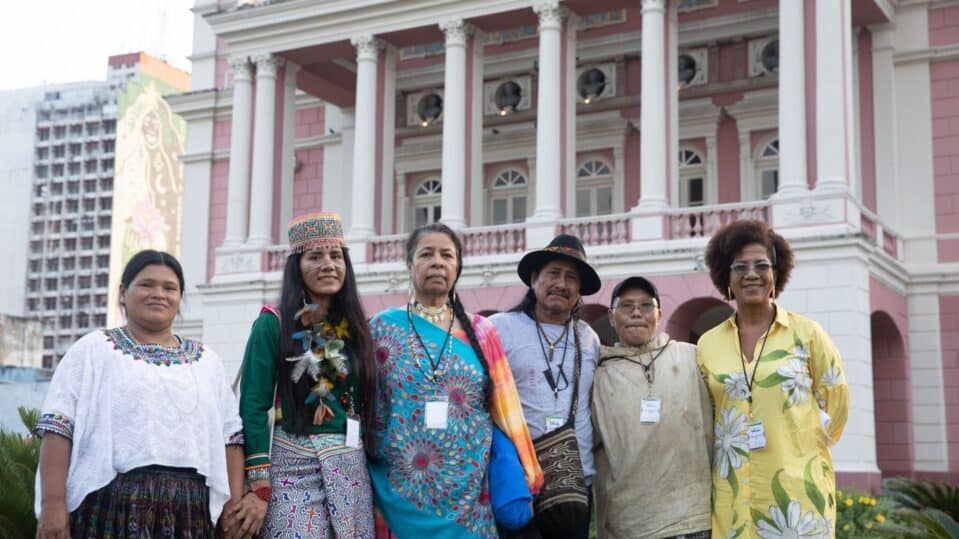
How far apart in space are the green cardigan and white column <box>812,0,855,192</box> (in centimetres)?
1374

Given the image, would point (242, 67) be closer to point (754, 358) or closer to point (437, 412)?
point (437, 412)

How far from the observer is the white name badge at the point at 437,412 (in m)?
5.28

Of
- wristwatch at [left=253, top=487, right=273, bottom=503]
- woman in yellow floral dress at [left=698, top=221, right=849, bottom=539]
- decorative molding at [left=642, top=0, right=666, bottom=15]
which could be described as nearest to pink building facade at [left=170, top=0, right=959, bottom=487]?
decorative molding at [left=642, top=0, right=666, bottom=15]

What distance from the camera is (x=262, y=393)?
205 inches

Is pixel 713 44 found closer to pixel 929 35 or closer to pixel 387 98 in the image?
pixel 929 35

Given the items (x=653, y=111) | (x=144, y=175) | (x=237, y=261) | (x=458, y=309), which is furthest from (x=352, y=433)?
(x=144, y=175)

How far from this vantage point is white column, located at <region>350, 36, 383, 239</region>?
71.6ft

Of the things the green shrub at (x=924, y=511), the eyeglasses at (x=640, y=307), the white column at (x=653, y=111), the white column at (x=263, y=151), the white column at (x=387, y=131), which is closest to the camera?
the eyeglasses at (x=640, y=307)

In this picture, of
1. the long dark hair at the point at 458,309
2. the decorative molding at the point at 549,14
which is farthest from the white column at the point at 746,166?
the long dark hair at the point at 458,309

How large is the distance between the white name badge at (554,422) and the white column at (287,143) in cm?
1818

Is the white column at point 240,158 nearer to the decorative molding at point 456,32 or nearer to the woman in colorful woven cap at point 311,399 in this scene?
the decorative molding at point 456,32

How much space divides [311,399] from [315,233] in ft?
2.54

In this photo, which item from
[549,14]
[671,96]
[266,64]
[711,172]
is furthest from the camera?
[266,64]

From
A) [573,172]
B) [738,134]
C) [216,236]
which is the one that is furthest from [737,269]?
[216,236]
